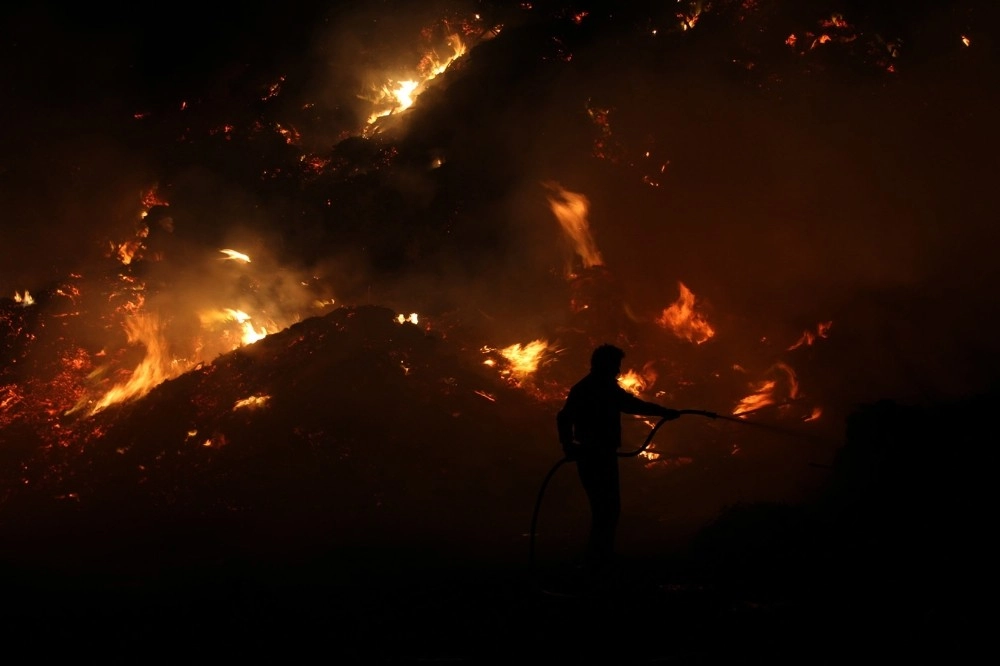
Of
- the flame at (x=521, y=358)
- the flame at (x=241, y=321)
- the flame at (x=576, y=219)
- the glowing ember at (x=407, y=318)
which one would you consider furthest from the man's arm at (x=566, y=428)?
the flame at (x=241, y=321)

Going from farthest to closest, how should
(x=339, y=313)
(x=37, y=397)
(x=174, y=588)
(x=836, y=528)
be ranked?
(x=37, y=397), (x=339, y=313), (x=174, y=588), (x=836, y=528)

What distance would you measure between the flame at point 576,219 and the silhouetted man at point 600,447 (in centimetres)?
1094

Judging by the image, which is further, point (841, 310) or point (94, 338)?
point (94, 338)

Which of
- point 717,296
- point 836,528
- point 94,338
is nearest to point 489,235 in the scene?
point 717,296

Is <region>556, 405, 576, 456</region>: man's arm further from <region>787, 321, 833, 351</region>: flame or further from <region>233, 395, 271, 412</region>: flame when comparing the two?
<region>787, 321, 833, 351</region>: flame

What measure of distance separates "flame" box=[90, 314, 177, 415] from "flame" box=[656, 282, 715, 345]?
1237 centimetres

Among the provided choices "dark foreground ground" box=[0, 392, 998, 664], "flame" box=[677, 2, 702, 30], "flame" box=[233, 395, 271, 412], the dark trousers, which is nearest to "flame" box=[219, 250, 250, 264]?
"flame" box=[233, 395, 271, 412]

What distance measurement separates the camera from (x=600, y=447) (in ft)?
19.8

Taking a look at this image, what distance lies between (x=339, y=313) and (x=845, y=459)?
34.2ft

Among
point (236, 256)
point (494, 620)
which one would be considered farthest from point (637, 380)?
point (236, 256)

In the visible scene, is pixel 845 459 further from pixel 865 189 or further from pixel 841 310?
pixel 865 189

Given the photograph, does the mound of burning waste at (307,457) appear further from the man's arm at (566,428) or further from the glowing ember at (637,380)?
the man's arm at (566,428)

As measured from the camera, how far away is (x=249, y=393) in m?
13.8

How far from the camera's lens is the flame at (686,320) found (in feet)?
50.8
